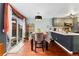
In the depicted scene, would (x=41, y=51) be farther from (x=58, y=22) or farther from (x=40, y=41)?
(x=58, y=22)

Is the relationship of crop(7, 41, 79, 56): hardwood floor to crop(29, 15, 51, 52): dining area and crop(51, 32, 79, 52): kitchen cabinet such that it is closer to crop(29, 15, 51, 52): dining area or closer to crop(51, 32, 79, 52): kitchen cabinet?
crop(29, 15, 51, 52): dining area

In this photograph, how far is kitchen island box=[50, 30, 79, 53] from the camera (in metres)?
4.12

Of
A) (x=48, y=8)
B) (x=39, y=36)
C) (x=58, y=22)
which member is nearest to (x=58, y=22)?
(x=58, y=22)

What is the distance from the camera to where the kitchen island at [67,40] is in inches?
162

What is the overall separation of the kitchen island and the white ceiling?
48 cm

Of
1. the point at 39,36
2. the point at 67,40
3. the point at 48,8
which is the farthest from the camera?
the point at 67,40

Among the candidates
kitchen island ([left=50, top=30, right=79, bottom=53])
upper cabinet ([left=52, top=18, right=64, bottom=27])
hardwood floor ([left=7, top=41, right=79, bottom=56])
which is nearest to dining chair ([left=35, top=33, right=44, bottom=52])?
hardwood floor ([left=7, top=41, right=79, bottom=56])

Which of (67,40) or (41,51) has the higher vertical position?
(67,40)

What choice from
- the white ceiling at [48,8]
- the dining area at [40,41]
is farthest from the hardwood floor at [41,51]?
the white ceiling at [48,8]

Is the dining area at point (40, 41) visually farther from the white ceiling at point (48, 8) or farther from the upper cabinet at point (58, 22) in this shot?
the white ceiling at point (48, 8)

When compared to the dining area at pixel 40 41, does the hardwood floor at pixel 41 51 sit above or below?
below

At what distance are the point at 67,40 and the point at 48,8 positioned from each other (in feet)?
3.96

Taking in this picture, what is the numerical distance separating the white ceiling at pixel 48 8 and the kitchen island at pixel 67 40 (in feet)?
1.58

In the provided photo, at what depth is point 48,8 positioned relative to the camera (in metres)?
3.91
